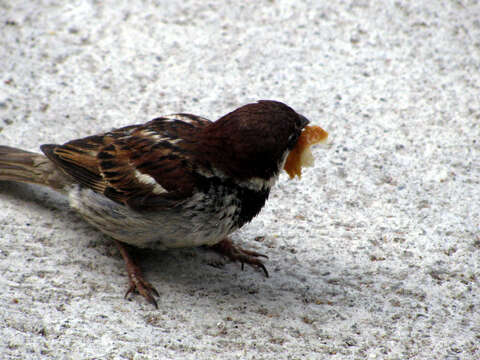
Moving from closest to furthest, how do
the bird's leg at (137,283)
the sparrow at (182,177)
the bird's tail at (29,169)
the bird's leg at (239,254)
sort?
1. the sparrow at (182,177)
2. the bird's leg at (137,283)
3. the bird's leg at (239,254)
4. the bird's tail at (29,169)

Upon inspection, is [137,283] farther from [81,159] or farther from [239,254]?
[81,159]

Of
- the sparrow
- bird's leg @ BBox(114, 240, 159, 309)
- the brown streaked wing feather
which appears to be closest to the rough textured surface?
bird's leg @ BBox(114, 240, 159, 309)

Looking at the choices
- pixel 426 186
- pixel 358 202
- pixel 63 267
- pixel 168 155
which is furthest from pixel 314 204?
pixel 63 267

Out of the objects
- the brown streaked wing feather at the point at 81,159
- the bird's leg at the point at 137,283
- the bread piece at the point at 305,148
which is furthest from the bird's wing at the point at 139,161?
the bread piece at the point at 305,148

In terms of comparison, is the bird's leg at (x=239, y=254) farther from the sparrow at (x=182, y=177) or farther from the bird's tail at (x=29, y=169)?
the bird's tail at (x=29, y=169)

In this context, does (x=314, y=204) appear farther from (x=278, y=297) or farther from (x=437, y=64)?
(x=437, y=64)

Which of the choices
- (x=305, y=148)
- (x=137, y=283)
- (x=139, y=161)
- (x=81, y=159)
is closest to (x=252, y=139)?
(x=305, y=148)

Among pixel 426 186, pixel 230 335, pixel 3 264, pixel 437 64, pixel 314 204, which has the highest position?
pixel 437 64
